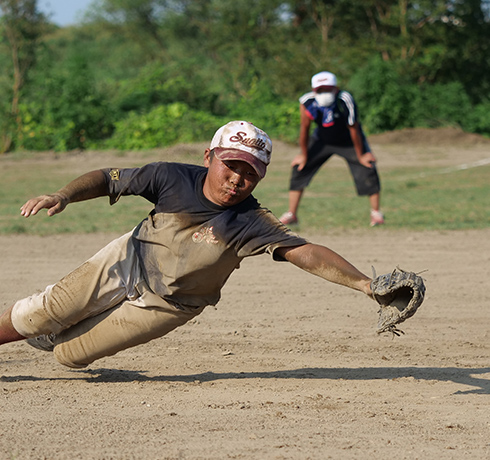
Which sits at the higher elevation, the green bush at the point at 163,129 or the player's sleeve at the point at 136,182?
the player's sleeve at the point at 136,182

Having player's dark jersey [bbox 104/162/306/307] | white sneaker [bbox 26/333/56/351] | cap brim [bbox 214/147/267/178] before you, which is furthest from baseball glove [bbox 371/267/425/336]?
white sneaker [bbox 26/333/56/351]

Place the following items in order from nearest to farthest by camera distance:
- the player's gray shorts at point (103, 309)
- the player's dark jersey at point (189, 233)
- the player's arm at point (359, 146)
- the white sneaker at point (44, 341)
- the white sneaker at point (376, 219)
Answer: the player's dark jersey at point (189, 233), the player's gray shorts at point (103, 309), the white sneaker at point (44, 341), the player's arm at point (359, 146), the white sneaker at point (376, 219)

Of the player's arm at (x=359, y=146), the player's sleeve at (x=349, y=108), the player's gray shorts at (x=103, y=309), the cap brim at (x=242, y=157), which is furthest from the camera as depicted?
the player's arm at (x=359, y=146)

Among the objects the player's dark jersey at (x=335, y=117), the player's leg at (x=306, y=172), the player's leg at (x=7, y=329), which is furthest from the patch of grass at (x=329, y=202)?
the player's leg at (x=7, y=329)

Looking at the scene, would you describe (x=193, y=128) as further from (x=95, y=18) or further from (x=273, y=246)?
(x=95, y=18)

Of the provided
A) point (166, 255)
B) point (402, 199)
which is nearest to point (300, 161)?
point (402, 199)

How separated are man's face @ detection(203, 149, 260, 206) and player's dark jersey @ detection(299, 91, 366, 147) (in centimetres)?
631

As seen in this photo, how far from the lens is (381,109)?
2631cm

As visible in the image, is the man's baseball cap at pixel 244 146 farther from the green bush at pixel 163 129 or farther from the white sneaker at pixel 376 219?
the green bush at pixel 163 129

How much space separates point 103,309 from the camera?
15.0 feet

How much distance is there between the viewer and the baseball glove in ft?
12.5

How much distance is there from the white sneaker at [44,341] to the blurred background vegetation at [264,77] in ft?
62.6

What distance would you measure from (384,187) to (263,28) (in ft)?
70.0

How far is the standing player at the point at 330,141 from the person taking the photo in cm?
1033
